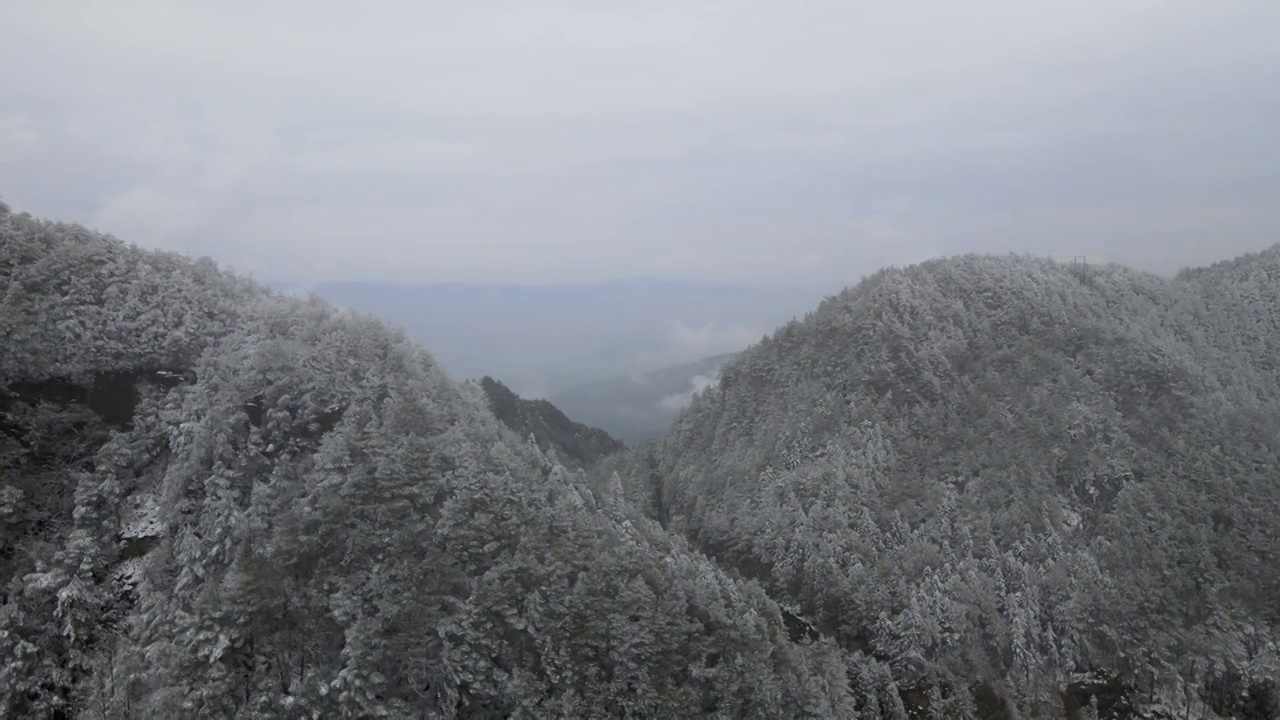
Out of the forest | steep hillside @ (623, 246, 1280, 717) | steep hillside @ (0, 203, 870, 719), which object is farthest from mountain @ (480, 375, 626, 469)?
steep hillside @ (0, 203, 870, 719)

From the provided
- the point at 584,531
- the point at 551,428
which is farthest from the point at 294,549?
the point at 551,428

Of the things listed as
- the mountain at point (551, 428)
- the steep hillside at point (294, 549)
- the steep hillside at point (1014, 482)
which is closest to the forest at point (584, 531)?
the steep hillside at point (294, 549)

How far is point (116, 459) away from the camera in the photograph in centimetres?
4472

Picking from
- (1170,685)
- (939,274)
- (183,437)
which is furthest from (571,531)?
(939,274)

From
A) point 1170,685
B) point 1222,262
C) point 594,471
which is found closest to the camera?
point 1170,685

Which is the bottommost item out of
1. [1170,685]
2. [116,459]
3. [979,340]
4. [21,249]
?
[1170,685]

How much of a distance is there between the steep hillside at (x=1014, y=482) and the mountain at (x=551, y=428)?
1725 centimetres

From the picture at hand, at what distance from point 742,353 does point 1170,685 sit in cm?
5999

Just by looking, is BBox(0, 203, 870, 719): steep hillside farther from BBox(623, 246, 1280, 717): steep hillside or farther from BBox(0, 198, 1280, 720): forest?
BBox(623, 246, 1280, 717): steep hillside

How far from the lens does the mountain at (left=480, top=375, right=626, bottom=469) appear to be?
376ft

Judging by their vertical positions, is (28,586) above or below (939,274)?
below

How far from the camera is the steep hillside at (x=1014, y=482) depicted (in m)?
59.8

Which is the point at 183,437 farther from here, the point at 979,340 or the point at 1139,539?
the point at 979,340

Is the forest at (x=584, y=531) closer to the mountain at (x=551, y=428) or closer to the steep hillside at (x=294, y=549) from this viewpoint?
the steep hillside at (x=294, y=549)
